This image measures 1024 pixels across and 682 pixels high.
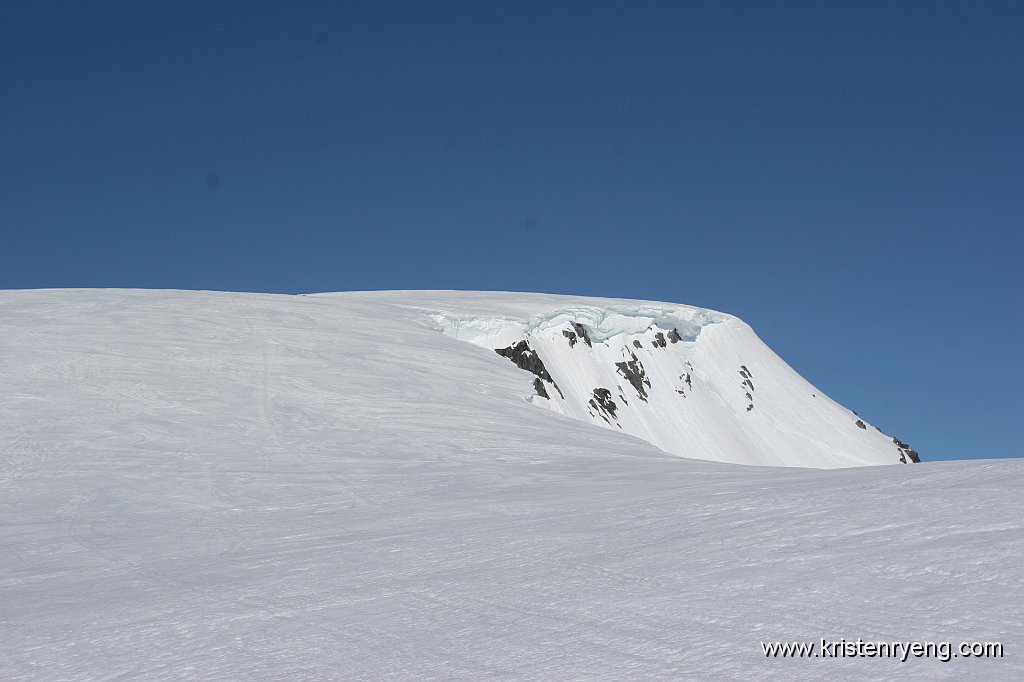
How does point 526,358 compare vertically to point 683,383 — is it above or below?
below

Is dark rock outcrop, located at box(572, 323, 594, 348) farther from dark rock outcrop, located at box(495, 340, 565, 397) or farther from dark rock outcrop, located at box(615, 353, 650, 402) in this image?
dark rock outcrop, located at box(495, 340, 565, 397)

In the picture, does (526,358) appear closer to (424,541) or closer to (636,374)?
(636,374)

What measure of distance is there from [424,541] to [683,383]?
32943 mm

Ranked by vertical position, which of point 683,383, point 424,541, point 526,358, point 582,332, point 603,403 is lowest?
point 424,541

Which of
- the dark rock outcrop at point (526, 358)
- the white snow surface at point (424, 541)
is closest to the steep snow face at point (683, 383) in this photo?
the dark rock outcrop at point (526, 358)

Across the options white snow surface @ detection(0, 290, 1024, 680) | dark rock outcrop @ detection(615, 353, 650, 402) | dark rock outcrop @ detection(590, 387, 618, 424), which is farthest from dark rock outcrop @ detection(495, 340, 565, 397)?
white snow surface @ detection(0, 290, 1024, 680)

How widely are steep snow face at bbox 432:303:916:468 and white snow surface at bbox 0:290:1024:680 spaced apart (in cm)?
1304

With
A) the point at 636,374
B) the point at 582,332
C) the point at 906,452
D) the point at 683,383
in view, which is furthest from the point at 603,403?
the point at 906,452

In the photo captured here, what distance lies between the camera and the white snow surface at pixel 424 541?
3.93m

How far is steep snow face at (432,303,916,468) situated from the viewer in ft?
101

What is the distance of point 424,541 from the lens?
645 centimetres

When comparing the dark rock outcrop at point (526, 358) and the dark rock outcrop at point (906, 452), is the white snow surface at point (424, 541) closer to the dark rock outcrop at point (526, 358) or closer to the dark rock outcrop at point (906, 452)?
the dark rock outcrop at point (526, 358)

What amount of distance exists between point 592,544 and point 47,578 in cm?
397

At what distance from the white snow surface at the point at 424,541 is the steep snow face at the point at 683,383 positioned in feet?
42.8
